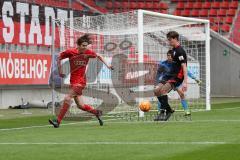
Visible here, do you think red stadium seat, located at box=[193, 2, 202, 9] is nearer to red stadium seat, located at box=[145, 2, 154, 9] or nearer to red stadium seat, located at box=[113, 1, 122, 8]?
red stadium seat, located at box=[145, 2, 154, 9]

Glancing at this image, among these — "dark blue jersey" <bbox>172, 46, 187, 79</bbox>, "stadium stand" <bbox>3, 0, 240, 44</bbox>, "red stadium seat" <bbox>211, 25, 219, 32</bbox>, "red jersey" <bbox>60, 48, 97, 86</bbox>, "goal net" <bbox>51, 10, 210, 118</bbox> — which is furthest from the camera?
"stadium stand" <bbox>3, 0, 240, 44</bbox>

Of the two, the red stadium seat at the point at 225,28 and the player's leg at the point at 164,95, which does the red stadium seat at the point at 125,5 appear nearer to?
the red stadium seat at the point at 225,28

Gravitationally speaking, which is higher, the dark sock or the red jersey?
the red jersey

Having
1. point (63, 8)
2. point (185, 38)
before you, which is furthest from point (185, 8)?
point (185, 38)

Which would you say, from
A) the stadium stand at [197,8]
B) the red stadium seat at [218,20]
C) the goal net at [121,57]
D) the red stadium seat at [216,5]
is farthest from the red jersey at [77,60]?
the red stadium seat at [216,5]

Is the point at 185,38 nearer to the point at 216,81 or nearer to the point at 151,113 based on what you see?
the point at 151,113

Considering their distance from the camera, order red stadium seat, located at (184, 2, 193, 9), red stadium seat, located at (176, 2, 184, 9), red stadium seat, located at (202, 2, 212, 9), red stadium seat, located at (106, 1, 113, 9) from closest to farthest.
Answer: red stadium seat, located at (106, 1, 113, 9)
red stadium seat, located at (202, 2, 212, 9)
red stadium seat, located at (184, 2, 193, 9)
red stadium seat, located at (176, 2, 184, 9)

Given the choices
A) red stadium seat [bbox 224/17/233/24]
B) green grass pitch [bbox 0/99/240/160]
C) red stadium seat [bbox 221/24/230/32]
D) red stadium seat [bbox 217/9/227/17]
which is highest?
red stadium seat [bbox 217/9/227/17]

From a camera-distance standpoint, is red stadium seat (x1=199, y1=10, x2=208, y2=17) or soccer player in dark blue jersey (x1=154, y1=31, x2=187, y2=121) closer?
soccer player in dark blue jersey (x1=154, y1=31, x2=187, y2=121)

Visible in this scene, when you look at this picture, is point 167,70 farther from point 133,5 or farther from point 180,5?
point 180,5

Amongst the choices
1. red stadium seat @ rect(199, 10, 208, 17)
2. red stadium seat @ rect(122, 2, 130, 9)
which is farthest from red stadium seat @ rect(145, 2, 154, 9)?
→ red stadium seat @ rect(199, 10, 208, 17)

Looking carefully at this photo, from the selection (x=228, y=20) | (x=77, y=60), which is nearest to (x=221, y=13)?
(x=228, y=20)

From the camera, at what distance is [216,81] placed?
3747cm

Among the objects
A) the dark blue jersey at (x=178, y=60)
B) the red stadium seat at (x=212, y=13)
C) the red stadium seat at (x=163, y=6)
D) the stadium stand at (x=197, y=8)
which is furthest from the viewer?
the red stadium seat at (x=163, y=6)
